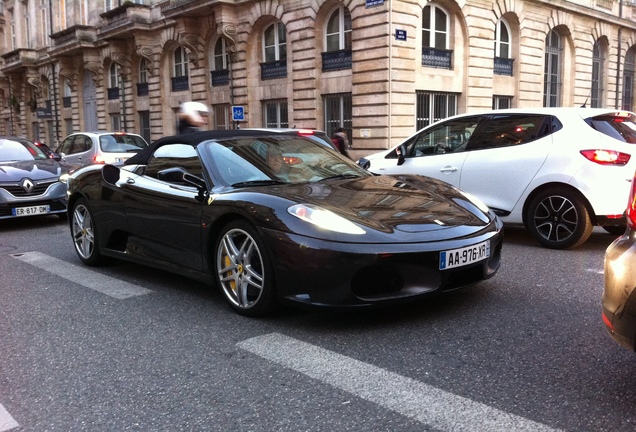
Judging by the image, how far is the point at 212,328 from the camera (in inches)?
159

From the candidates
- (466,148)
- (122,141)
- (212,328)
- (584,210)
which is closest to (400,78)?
(122,141)

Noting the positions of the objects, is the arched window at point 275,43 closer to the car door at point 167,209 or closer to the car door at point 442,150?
the car door at point 442,150

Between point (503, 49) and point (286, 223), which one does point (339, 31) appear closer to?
point (503, 49)

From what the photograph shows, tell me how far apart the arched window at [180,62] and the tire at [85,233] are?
24.0m

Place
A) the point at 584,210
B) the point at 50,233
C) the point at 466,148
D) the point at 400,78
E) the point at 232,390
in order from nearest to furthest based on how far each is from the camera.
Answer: the point at 232,390 → the point at 584,210 → the point at 466,148 → the point at 50,233 → the point at 400,78

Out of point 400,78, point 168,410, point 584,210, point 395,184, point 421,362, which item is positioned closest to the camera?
point 168,410

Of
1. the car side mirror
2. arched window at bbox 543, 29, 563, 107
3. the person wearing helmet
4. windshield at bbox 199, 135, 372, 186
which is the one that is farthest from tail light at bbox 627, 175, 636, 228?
arched window at bbox 543, 29, 563, 107

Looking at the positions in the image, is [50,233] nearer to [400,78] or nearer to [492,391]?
[492,391]

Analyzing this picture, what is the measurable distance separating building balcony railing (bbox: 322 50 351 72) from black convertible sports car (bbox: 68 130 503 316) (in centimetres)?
1644

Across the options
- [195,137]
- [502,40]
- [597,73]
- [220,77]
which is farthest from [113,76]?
[195,137]

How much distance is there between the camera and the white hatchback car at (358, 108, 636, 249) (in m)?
6.13

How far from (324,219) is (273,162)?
1.14 metres

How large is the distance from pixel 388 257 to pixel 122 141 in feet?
40.5

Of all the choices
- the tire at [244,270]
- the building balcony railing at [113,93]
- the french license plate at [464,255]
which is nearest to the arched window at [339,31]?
the building balcony railing at [113,93]
